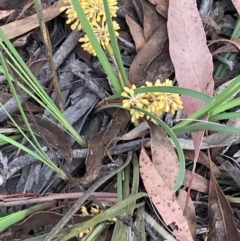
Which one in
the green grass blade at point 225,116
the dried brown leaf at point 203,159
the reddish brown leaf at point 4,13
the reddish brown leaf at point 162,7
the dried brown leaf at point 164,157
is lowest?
the dried brown leaf at point 203,159

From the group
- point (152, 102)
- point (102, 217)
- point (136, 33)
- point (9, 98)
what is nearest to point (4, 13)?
point (9, 98)

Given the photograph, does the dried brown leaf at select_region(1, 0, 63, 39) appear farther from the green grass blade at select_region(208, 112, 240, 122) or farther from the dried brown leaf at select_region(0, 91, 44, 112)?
the green grass blade at select_region(208, 112, 240, 122)

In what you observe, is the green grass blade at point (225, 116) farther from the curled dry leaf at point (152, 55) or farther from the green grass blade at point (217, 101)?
the curled dry leaf at point (152, 55)

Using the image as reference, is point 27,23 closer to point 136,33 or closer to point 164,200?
point 136,33

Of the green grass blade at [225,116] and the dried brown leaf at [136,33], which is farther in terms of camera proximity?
the dried brown leaf at [136,33]

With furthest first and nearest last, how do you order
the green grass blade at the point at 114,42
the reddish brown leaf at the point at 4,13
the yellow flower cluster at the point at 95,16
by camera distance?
the reddish brown leaf at the point at 4,13
the yellow flower cluster at the point at 95,16
the green grass blade at the point at 114,42

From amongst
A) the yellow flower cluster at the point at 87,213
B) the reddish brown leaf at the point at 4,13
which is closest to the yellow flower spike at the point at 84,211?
the yellow flower cluster at the point at 87,213
